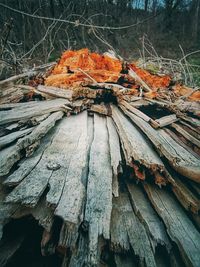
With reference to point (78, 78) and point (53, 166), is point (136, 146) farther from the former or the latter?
point (78, 78)

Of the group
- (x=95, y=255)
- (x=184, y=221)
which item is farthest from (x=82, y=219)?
(x=184, y=221)

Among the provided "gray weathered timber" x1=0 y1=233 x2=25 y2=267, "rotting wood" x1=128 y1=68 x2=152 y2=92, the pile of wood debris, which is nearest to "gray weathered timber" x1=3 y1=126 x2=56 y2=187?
the pile of wood debris

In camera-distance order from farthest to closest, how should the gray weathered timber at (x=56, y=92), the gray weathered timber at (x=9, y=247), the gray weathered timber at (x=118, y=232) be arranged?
1. the gray weathered timber at (x=56, y=92)
2. the gray weathered timber at (x=118, y=232)
3. the gray weathered timber at (x=9, y=247)

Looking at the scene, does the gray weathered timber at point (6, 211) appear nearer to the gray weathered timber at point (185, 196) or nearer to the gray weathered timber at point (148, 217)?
the gray weathered timber at point (148, 217)

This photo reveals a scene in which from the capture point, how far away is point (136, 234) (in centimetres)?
164

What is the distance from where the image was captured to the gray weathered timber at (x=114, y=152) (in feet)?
6.06

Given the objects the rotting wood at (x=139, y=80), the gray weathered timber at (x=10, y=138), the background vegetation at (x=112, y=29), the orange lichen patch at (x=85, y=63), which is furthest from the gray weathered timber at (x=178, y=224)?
the background vegetation at (x=112, y=29)

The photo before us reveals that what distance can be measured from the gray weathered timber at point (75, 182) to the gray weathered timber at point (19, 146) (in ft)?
0.89

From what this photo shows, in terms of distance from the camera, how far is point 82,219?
1.42m

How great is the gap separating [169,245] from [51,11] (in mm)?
12431

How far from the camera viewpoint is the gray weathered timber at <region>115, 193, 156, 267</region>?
147 cm

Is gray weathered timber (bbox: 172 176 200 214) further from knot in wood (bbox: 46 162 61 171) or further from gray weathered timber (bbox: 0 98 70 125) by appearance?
gray weathered timber (bbox: 0 98 70 125)

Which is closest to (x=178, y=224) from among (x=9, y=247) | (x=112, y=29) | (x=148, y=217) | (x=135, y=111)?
(x=148, y=217)

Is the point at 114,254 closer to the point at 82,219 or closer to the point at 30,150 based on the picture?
the point at 82,219
